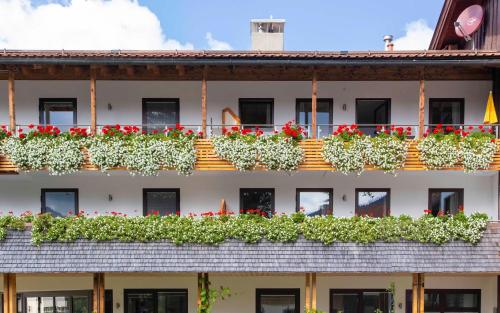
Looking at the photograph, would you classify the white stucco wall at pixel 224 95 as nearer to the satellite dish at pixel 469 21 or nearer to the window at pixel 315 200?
the satellite dish at pixel 469 21

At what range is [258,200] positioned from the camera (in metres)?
13.9

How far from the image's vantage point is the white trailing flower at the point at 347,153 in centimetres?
1197

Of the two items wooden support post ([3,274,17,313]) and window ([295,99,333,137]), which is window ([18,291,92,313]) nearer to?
wooden support post ([3,274,17,313])

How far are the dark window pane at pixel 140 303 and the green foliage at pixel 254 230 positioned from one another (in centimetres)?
343

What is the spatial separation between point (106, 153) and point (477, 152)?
36.0 feet

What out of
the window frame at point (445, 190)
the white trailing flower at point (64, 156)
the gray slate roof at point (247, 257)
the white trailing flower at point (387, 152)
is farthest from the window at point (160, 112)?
the window frame at point (445, 190)

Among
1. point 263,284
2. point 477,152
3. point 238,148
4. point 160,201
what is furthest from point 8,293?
point 477,152

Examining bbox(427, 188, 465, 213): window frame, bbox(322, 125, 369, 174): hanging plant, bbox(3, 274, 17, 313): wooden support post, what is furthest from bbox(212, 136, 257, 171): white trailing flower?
bbox(3, 274, 17, 313): wooden support post

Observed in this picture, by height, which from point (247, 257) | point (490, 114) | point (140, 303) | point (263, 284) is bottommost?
point (140, 303)

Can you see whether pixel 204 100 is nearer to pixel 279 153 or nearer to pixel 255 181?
pixel 279 153

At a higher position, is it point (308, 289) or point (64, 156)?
point (64, 156)

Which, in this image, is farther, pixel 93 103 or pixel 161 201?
pixel 161 201

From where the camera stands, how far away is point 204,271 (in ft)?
37.2

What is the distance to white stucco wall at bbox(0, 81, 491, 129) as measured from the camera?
13.9m
